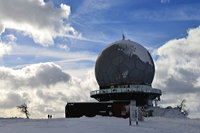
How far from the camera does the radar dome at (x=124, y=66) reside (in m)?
58.0

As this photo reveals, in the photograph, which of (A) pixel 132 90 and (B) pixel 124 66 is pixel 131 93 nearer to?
(A) pixel 132 90

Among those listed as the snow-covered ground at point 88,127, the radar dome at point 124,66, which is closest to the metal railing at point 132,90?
the radar dome at point 124,66

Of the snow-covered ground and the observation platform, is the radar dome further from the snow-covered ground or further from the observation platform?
the snow-covered ground

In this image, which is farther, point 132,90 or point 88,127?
point 132,90

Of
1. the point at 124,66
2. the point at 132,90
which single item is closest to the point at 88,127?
the point at 132,90

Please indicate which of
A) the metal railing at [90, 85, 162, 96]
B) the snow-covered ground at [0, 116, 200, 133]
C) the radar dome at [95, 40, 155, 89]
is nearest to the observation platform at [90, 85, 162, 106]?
the metal railing at [90, 85, 162, 96]

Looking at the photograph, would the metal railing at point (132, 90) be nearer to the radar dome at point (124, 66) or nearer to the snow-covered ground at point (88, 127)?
the radar dome at point (124, 66)

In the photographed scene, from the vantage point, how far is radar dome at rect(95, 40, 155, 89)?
190 ft

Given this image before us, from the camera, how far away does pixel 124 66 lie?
190 feet

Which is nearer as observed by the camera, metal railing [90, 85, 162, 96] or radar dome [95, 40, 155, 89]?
metal railing [90, 85, 162, 96]

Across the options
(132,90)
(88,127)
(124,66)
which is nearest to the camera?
(88,127)

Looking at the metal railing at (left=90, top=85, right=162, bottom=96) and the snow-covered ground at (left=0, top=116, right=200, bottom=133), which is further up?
the metal railing at (left=90, top=85, right=162, bottom=96)

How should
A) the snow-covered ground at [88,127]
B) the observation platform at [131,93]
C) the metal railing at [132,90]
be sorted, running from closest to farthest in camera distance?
the snow-covered ground at [88,127]
the metal railing at [132,90]
the observation platform at [131,93]

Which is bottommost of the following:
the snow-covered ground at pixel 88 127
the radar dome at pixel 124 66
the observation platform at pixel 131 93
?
the snow-covered ground at pixel 88 127
